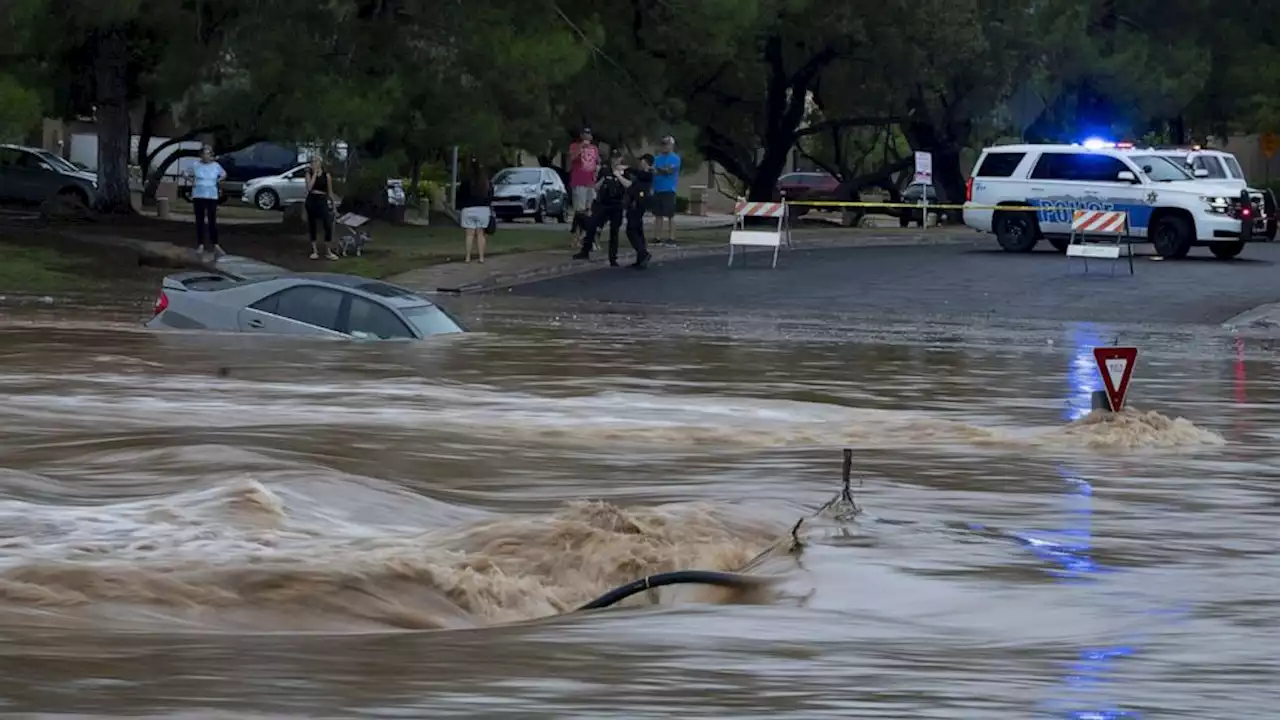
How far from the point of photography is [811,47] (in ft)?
152

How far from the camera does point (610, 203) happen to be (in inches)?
1283

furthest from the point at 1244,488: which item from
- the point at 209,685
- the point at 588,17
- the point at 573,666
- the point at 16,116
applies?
the point at 588,17

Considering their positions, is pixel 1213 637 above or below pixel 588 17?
below

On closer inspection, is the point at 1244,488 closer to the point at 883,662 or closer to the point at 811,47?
the point at 883,662

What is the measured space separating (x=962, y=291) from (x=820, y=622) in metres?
22.6

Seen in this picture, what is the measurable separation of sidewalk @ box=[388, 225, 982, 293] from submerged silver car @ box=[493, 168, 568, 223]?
11629mm

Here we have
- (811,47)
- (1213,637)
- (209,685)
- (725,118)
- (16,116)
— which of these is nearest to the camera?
(209,685)

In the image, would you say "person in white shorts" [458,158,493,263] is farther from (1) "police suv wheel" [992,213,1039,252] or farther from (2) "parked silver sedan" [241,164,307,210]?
(1) "police suv wheel" [992,213,1039,252]

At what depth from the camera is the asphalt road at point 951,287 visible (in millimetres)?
28172

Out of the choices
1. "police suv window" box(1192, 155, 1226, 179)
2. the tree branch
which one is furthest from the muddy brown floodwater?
the tree branch

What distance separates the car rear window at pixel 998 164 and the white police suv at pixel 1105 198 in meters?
0.02

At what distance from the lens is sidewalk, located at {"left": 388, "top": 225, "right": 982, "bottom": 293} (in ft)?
99.9

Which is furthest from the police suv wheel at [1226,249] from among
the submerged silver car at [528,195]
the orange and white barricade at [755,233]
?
the submerged silver car at [528,195]

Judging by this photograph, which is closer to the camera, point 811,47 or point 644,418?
point 644,418
